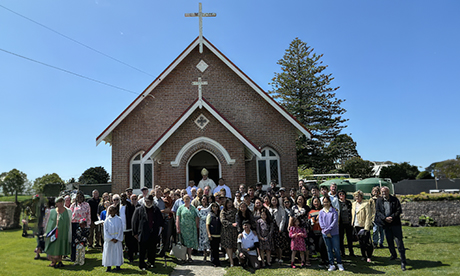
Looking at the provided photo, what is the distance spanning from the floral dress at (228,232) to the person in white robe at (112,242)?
113 inches

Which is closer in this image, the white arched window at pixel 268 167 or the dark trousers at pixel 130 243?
the dark trousers at pixel 130 243

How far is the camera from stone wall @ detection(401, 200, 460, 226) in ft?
59.5

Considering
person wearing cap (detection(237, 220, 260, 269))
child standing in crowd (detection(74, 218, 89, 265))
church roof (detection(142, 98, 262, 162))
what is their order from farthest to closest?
church roof (detection(142, 98, 262, 162)) < person wearing cap (detection(237, 220, 260, 269)) < child standing in crowd (detection(74, 218, 89, 265))

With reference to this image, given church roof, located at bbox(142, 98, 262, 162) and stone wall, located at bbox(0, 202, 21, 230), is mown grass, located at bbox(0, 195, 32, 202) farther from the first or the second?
church roof, located at bbox(142, 98, 262, 162)

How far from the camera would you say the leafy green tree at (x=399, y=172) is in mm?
46750

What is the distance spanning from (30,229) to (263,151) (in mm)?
15180

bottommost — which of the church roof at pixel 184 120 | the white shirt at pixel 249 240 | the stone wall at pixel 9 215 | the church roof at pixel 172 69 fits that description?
the white shirt at pixel 249 240

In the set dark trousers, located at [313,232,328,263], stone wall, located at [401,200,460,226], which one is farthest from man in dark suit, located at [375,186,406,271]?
stone wall, located at [401,200,460,226]

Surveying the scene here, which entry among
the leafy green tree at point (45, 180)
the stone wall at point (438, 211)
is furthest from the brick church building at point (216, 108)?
the leafy green tree at point (45, 180)

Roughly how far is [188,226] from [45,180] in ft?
23.3

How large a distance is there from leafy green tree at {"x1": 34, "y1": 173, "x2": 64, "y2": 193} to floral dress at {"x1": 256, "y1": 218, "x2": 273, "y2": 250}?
709 centimetres

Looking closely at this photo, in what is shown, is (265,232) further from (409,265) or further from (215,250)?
(409,265)

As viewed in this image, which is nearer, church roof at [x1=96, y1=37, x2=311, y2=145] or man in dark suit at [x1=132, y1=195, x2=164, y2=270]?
man in dark suit at [x1=132, y1=195, x2=164, y2=270]

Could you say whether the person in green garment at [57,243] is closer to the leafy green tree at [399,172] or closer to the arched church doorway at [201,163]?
the arched church doorway at [201,163]
